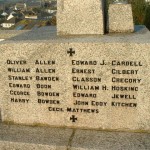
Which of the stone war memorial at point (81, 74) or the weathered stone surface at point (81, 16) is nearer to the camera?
the stone war memorial at point (81, 74)

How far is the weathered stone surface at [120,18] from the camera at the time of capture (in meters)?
3.49

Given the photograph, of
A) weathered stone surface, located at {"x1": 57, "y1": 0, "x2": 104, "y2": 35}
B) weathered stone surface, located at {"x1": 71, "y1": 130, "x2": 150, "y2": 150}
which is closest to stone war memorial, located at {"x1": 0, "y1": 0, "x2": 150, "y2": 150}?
weathered stone surface, located at {"x1": 57, "y1": 0, "x2": 104, "y2": 35}

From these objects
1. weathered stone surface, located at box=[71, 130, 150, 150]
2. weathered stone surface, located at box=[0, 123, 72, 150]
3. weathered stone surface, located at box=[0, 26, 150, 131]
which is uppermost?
weathered stone surface, located at box=[0, 26, 150, 131]

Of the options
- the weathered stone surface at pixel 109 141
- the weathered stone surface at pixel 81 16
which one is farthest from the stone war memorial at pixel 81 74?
the weathered stone surface at pixel 109 141

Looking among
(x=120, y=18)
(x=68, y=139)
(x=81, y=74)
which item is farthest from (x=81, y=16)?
(x=68, y=139)

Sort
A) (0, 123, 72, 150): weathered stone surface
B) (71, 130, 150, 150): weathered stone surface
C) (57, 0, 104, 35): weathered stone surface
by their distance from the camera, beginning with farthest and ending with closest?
(57, 0, 104, 35): weathered stone surface < (0, 123, 72, 150): weathered stone surface < (71, 130, 150, 150): weathered stone surface

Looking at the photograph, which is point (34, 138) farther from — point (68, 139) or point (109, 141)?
point (109, 141)

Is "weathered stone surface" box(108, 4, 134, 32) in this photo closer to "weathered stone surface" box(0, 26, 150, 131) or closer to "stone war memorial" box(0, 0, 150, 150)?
"stone war memorial" box(0, 0, 150, 150)

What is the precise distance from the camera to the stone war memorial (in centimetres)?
302

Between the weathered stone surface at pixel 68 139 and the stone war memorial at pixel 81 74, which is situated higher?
the stone war memorial at pixel 81 74

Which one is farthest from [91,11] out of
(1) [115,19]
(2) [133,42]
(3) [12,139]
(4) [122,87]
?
(3) [12,139]

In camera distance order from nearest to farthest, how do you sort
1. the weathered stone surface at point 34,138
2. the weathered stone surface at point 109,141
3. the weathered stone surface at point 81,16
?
the weathered stone surface at point 109,141
the weathered stone surface at point 34,138
the weathered stone surface at point 81,16

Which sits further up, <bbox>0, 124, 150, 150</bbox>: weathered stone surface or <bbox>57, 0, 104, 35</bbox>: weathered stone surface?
<bbox>57, 0, 104, 35</bbox>: weathered stone surface

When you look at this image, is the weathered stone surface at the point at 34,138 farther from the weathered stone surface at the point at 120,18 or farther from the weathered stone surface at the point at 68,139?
the weathered stone surface at the point at 120,18
